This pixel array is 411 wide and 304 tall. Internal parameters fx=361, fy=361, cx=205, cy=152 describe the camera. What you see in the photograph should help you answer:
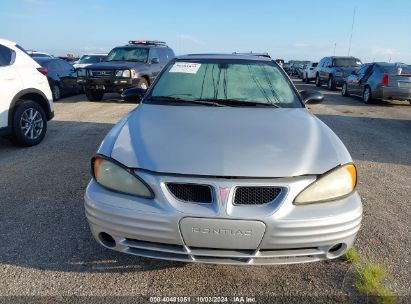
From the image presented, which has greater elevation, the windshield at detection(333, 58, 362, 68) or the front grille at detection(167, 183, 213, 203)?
the front grille at detection(167, 183, 213, 203)

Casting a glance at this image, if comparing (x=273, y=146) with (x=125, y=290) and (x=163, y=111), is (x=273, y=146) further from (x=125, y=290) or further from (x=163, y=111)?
(x=125, y=290)

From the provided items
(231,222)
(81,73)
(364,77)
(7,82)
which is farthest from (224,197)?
(364,77)

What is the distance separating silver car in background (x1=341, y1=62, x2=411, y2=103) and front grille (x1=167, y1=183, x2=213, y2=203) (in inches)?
439

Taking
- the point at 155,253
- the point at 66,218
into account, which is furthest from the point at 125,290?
the point at 66,218

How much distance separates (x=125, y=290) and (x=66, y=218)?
1272mm

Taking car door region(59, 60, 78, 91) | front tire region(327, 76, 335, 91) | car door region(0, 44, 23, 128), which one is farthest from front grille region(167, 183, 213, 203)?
front tire region(327, 76, 335, 91)

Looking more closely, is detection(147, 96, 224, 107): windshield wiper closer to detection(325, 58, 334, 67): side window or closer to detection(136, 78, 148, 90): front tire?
detection(136, 78, 148, 90): front tire

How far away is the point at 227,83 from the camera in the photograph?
3742mm

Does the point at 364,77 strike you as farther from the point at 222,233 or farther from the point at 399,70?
the point at 222,233

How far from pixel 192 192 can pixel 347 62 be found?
17986 mm

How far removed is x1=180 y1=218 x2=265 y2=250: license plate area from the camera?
6.87 feet

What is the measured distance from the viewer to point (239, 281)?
2.54 m

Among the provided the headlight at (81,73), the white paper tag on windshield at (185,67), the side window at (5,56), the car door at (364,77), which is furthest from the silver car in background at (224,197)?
the car door at (364,77)

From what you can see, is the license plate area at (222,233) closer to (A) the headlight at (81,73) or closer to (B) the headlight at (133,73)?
(B) the headlight at (133,73)
